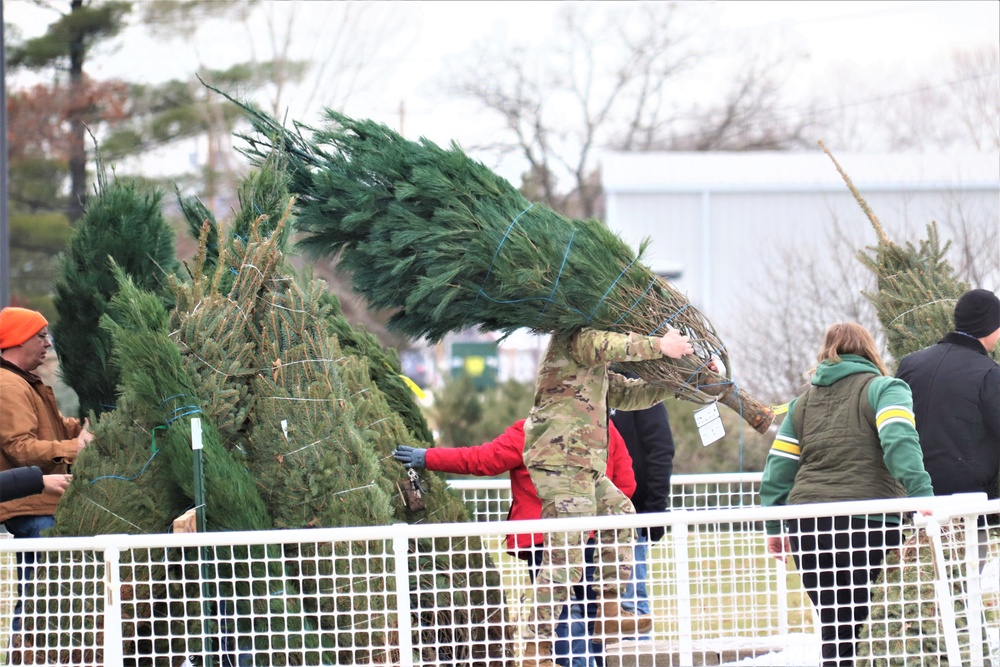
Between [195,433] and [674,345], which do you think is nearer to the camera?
[195,433]

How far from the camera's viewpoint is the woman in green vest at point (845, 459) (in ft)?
13.3

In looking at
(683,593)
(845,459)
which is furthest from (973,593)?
(683,593)

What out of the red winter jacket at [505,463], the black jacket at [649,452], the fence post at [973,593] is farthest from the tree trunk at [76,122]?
the fence post at [973,593]

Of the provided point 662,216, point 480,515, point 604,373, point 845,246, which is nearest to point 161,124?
point 662,216

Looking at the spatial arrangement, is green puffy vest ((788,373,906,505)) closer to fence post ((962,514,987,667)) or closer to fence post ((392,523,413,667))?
fence post ((962,514,987,667))

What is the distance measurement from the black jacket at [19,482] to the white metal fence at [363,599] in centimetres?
29

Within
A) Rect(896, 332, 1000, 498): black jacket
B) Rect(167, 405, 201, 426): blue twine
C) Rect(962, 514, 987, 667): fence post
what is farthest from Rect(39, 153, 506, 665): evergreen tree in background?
Rect(896, 332, 1000, 498): black jacket

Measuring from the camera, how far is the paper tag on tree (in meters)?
4.46

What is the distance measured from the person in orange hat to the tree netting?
4.05ft

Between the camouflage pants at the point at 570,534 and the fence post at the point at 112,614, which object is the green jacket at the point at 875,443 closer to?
the camouflage pants at the point at 570,534

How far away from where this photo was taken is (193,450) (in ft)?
12.5

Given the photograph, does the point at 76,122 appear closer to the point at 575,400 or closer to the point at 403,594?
the point at 575,400

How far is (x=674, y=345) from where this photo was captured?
432 centimetres

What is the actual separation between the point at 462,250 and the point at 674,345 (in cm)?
93
